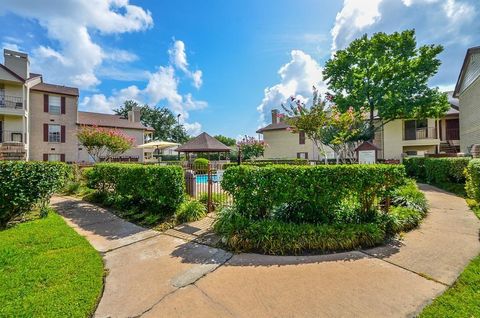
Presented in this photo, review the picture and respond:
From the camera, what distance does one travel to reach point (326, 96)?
8.99m

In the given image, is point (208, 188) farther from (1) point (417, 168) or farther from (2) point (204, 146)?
(1) point (417, 168)

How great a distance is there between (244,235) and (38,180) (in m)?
6.48

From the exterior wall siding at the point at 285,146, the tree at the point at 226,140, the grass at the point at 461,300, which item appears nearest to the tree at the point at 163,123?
the tree at the point at 226,140

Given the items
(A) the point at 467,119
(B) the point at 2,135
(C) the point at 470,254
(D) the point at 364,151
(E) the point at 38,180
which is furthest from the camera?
(B) the point at 2,135

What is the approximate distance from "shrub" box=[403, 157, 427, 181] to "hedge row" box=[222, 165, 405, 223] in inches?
497

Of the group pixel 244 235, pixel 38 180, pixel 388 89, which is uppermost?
pixel 388 89

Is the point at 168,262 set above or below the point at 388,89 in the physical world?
below

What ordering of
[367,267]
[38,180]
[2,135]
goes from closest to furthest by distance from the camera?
[367,267] → [38,180] → [2,135]

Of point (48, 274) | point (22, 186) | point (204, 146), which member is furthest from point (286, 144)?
point (48, 274)

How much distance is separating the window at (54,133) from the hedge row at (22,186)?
65.5ft

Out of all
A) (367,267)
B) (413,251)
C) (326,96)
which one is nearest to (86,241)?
(367,267)

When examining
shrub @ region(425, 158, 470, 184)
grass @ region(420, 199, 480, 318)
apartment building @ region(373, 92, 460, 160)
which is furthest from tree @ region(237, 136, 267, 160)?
grass @ region(420, 199, 480, 318)

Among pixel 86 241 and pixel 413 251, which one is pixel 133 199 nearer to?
pixel 86 241

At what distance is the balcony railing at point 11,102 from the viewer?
19.7 metres
